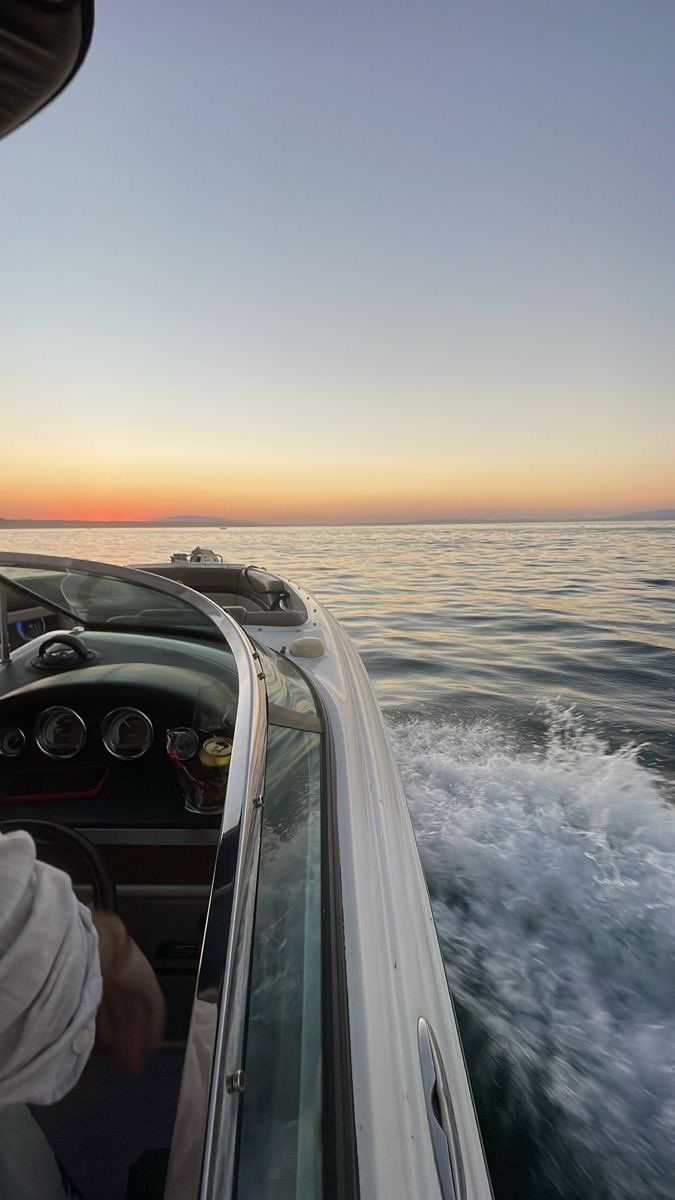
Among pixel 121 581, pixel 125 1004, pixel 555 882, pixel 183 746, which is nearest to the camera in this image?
pixel 125 1004

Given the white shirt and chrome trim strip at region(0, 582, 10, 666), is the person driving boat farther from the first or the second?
chrome trim strip at region(0, 582, 10, 666)

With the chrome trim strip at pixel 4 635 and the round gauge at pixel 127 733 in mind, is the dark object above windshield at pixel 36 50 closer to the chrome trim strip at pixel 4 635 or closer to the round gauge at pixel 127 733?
the round gauge at pixel 127 733

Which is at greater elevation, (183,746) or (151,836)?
(183,746)

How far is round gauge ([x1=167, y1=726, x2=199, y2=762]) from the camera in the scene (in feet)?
5.97

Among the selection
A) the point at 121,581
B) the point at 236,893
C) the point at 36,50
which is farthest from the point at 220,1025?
the point at 121,581

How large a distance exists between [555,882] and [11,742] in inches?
90.4

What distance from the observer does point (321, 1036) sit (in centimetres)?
80

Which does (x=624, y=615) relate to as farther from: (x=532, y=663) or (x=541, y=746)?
(x=541, y=746)

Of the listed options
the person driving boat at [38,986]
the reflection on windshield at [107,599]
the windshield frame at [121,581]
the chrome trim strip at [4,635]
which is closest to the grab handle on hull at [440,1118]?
the person driving boat at [38,986]

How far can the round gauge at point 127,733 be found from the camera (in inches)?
74.2

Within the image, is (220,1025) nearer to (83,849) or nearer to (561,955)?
(83,849)

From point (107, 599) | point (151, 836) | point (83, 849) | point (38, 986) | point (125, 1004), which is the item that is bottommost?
point (151, 836)

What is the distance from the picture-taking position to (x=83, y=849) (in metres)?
1.34

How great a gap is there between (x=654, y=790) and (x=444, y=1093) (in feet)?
10.1
